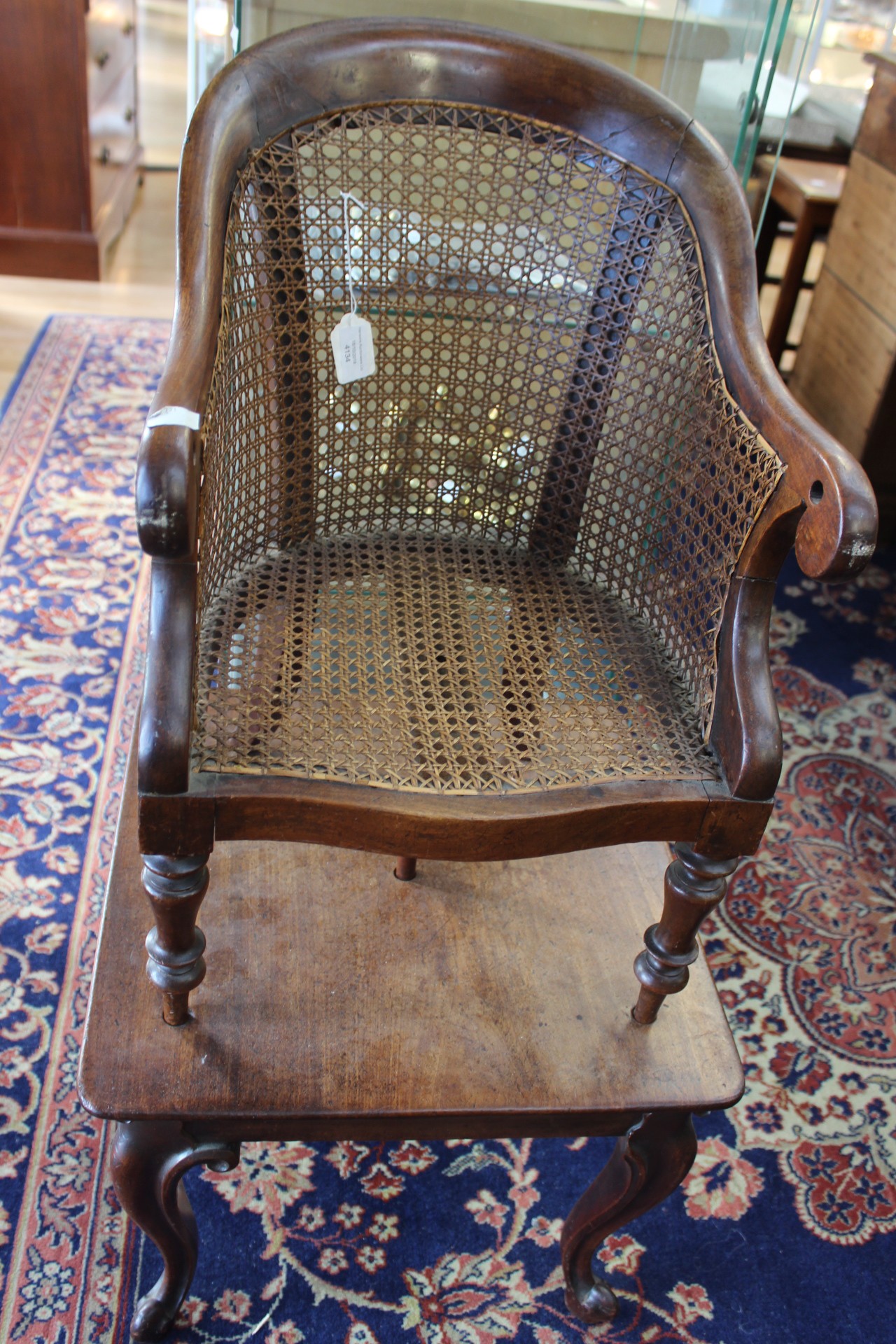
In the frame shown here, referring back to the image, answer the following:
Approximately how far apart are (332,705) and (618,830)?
27 centimetres

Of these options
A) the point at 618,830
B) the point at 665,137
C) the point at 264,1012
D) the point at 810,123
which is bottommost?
the point at 264,1012

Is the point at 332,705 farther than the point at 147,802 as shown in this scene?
Yes

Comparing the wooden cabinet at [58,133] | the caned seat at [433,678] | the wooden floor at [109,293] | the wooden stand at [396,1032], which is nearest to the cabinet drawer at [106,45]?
the wooden cabinet at [58,133]

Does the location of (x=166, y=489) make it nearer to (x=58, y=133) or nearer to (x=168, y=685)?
(x=168, y=685)

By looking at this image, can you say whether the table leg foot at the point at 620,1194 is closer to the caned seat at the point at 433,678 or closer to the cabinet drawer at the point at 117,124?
the caned seat at the point at 433,678

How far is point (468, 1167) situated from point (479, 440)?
31.9 inches

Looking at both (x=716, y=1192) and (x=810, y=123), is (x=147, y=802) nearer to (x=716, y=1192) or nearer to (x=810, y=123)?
(x=716, y=1192)

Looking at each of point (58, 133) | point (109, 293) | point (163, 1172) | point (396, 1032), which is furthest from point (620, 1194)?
point (58, 133)

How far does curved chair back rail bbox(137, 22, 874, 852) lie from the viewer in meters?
0.91

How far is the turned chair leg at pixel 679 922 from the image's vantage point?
93 cm

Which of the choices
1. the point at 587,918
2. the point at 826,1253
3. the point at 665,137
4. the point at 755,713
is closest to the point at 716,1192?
the point at 826,1253

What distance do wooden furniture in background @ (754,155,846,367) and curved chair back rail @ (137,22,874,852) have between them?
4.78ft

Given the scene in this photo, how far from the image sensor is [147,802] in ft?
2.72

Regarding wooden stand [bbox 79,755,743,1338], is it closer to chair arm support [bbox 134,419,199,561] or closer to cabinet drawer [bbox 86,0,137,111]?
chair arm support [bbox 134,419,199,561]
